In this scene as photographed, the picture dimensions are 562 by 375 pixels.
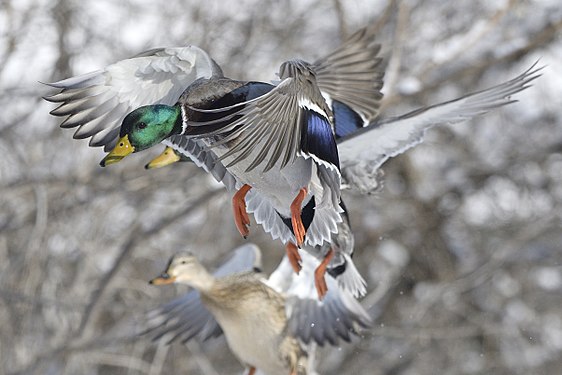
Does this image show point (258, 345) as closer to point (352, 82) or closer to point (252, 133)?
point (352, 82)

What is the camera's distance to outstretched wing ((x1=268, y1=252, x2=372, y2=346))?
5.16 metres

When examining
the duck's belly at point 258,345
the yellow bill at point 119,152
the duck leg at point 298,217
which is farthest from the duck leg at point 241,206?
the duck's belly at point 258,345

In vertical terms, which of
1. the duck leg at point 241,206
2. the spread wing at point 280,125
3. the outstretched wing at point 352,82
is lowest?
the outstretched wing at point 352,82

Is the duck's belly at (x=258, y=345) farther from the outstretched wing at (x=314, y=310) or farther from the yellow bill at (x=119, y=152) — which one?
the yellow bill at (x=119, y=152)

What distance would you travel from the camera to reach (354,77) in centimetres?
453

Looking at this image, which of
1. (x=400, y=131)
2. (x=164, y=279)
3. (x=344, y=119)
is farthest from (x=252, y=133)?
(x=164, y=279)

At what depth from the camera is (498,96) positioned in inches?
157

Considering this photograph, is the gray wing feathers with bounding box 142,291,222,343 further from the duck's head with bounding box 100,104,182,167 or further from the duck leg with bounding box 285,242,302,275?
the duck's head with bounding box 100,104,182,167

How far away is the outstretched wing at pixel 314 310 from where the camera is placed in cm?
516

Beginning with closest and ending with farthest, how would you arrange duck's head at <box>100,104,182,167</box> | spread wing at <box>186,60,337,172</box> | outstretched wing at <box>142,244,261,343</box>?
1. spread wing at <box>186,60,337,172</box>
2. duck's head at <box>100,104,182,167</box>
3. outstretched wing at <box>142,244,261,343</box>

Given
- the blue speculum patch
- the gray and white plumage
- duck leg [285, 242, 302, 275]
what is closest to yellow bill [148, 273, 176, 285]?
the gray and white plumage

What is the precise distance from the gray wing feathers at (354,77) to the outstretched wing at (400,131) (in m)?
0.41

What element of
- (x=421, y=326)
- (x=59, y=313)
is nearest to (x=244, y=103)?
(x=59, y=313)

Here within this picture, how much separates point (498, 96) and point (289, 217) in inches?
41.0
